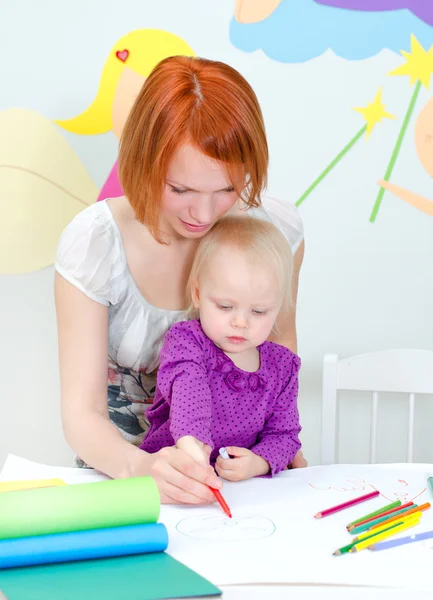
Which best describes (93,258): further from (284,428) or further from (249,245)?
(284,428)

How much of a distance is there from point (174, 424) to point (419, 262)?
0.98 metres

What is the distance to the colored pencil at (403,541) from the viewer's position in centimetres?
92

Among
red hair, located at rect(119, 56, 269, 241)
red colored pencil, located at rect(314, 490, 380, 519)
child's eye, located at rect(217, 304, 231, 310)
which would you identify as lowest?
red colored pencil, located at rect(314, 490, 380, 519)

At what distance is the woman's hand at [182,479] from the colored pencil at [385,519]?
0.19 metres

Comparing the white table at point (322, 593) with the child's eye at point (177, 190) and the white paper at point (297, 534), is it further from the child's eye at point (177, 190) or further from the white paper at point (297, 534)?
the child's eye at point (177, 190)

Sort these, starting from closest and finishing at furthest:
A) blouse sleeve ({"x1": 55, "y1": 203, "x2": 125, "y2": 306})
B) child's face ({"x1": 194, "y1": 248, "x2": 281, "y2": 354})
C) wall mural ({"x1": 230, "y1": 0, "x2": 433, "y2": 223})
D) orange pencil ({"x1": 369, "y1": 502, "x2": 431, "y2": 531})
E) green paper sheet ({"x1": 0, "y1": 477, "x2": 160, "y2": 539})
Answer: green paper sheet ({"x1": 0, "y1": 477, "x2": 160, "y2": 539}), orange pencil ({"x1": 369, "y1": 502, "x2": 431, "y2": 531}), child's face ({"x1": 194, "y1": 248, "x2": 281, "y2": 354}), blouse sleeve ({"x1": 55, "y1": 203, "x2": 125, "y2": 306}), wall mural ({"x1": 230, "y1": 0, "x2": 433, "y2": 223})

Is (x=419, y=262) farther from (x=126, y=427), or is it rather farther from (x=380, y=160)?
(x=126, y=427)

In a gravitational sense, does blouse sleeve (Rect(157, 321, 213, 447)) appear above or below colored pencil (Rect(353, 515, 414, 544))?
above

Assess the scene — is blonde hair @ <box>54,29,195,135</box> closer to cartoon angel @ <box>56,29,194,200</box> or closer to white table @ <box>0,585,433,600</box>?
cartoon angel @ <box>56,29,194,200</box>

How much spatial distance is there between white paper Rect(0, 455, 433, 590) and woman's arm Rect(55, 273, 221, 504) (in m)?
0.04

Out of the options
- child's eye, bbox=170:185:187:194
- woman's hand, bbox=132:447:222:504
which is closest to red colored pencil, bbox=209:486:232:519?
woman's hand, bbox=132:447:222:504

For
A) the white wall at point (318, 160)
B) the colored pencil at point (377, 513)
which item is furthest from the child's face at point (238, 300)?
the white wall at point (318, 160)

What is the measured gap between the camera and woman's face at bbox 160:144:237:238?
1.19 metres

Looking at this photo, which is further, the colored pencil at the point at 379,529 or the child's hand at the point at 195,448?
the child's hand at the point at 195,448
